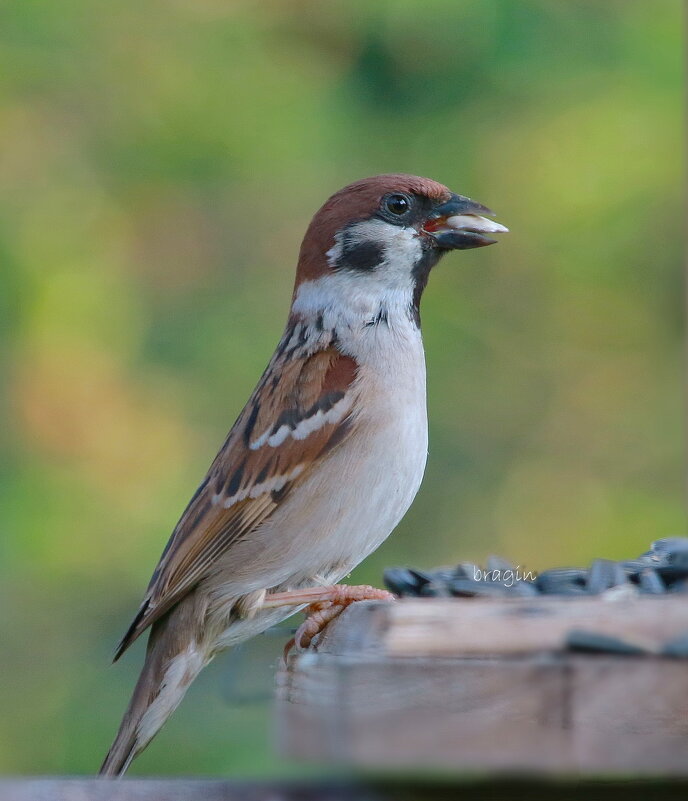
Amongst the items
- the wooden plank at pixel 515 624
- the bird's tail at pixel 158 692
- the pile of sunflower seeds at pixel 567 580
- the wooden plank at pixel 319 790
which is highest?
the wooden plank at pixel 515 624

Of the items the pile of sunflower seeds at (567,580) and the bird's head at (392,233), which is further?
the bird's head at (392,233)

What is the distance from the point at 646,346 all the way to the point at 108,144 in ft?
6.56

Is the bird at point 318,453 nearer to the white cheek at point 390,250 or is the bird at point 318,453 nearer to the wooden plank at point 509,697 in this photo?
the white cheek at point 390,250

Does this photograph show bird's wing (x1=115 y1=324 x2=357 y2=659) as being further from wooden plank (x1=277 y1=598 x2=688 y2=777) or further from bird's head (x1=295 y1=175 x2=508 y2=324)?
wooden plank (x1=277 y1=598 x2=688 y2=777)

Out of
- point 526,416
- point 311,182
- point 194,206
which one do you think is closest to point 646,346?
point 526,416

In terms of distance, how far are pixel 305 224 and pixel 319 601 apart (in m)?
2.55

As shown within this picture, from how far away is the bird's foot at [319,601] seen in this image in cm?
196

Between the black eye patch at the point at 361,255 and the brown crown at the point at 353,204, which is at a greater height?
the brown crown at the point at 353,204

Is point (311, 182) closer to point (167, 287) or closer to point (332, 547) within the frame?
point (167, 287)

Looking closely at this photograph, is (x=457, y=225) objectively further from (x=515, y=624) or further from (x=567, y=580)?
(x=515, y=624)

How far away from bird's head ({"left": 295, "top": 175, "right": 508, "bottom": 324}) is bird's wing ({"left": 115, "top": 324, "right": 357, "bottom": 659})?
176 mm

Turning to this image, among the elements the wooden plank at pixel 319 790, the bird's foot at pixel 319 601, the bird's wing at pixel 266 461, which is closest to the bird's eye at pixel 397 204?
the bird's wing at pixel 266 461

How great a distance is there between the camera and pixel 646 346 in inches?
185

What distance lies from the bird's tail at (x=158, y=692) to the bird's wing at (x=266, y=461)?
72 mm
